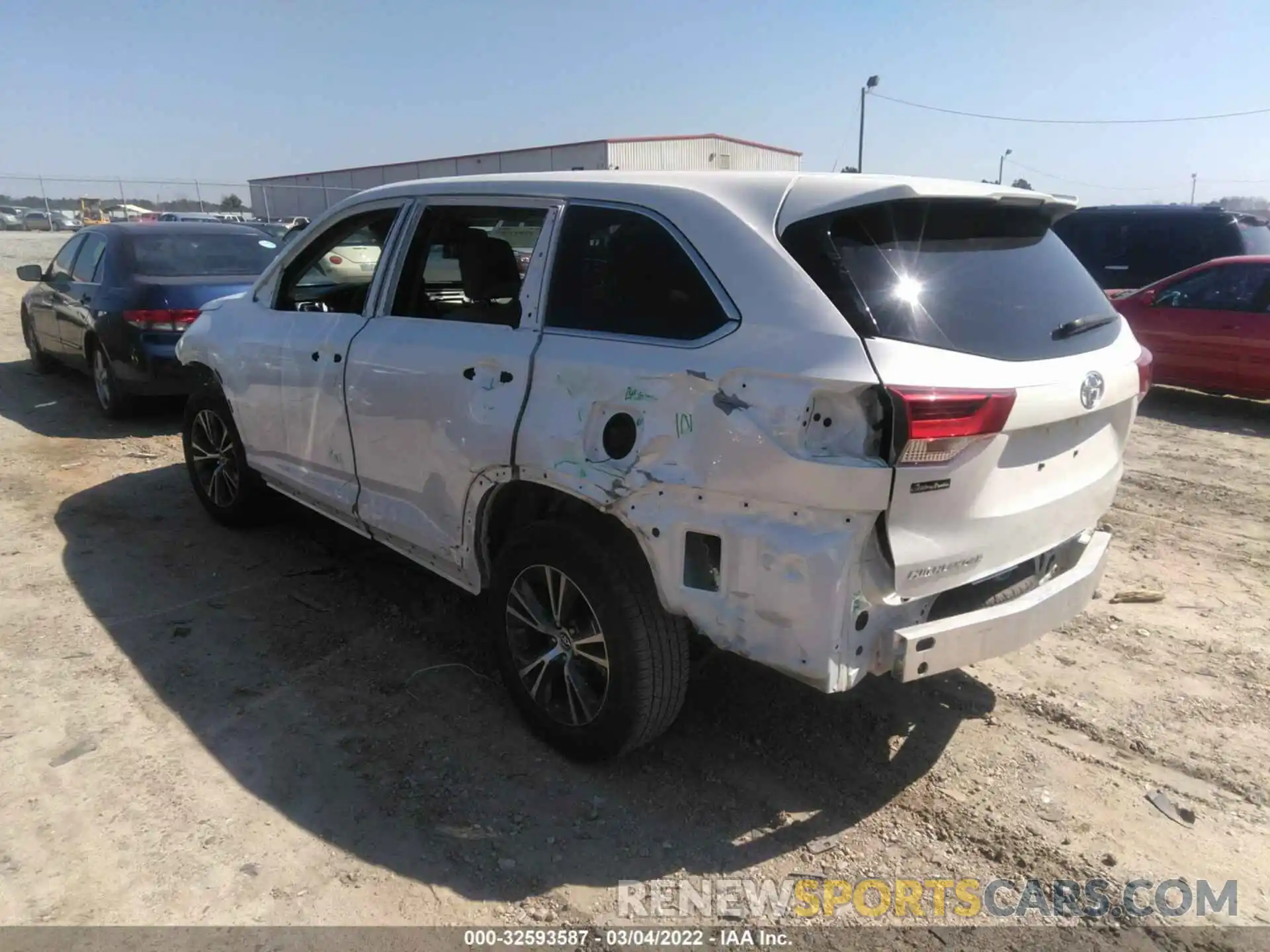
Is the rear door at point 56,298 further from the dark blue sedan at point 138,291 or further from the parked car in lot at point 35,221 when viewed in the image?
the parked car in lot at point 35,221

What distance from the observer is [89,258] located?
8.34 meters

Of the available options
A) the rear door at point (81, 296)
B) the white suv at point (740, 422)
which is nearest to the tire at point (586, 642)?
the white suv at point (740, 422)

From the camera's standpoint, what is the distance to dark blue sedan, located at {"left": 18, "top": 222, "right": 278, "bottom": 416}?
24.2 ft

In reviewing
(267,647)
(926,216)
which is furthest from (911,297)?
(267,647)

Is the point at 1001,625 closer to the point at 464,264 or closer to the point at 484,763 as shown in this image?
the point at 484,763

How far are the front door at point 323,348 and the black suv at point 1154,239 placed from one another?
936cm

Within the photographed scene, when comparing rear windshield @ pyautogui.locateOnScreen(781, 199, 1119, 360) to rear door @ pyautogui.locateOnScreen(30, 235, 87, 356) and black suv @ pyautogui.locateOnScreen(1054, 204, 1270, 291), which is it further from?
black suv @ pyautogui.locateOnScreen(1054, 204, 1270, 291)

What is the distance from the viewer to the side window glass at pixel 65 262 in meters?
8.69

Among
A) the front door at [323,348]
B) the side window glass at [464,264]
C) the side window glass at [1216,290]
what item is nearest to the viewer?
Result: the side window glass at [464,264]

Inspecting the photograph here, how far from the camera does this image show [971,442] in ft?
8.18

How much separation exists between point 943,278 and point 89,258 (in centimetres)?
835

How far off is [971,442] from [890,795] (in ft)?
4.36

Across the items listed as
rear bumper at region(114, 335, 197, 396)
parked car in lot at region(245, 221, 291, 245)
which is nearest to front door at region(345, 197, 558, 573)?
parked car in lot at region(245, 221, 291, 245)

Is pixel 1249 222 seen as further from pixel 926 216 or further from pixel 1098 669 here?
pixel 926 216
